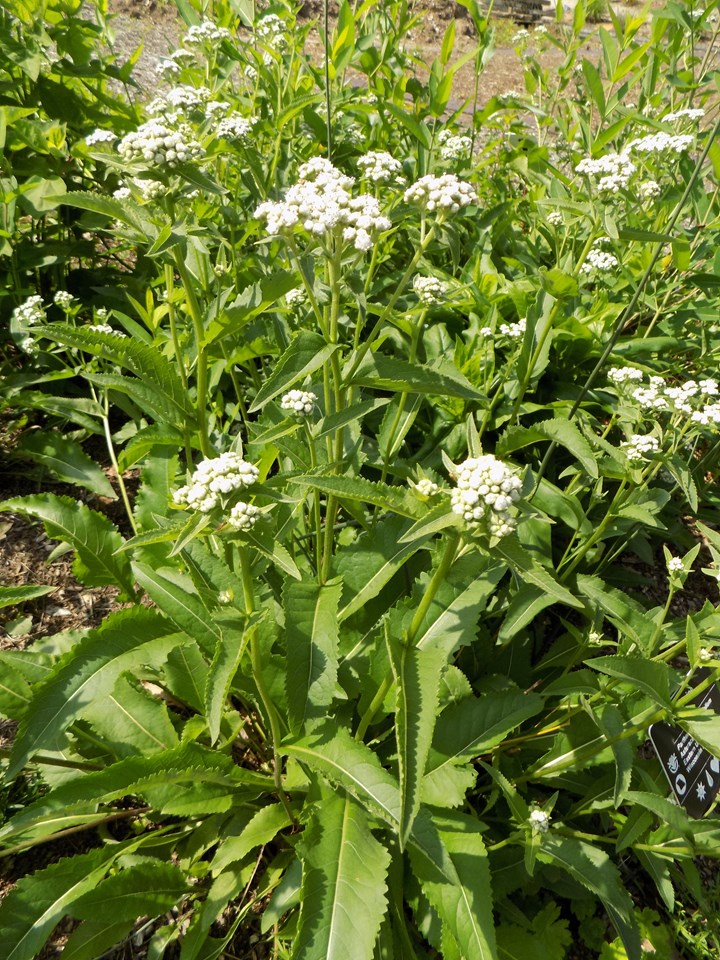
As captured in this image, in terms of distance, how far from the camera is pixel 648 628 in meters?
2.69

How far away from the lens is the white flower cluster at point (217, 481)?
1989mm

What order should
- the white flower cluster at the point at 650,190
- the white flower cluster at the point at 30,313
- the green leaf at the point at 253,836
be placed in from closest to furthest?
1. the green leaf at the point at 253,836
2. the white flower cluster at the point at 650,190
3. the white flower cluster at the point at 30,313

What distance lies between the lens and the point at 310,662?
97.7 inches

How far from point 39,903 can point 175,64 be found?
14.7 feet

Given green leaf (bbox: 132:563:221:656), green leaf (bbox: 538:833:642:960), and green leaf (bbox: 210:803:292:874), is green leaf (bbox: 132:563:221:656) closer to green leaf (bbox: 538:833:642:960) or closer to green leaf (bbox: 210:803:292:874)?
green leaf (bbox: 210:803:292:874)

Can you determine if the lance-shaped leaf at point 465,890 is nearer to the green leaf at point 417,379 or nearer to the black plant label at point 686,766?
the black plant label at point 686,766

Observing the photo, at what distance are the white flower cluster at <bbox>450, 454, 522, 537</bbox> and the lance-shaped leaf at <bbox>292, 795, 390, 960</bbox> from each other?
1.29 meters

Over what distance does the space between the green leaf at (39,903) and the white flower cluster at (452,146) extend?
4650 mm

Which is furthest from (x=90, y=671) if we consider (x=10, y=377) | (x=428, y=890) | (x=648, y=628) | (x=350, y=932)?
(x=10, y=377)

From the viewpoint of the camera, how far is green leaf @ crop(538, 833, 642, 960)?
2490mm

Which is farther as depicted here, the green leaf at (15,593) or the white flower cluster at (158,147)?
the green leaf at (15,593)

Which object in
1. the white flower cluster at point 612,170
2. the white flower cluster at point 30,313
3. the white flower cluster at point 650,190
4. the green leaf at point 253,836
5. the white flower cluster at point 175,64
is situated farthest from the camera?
the white flower cluster at point 175,64

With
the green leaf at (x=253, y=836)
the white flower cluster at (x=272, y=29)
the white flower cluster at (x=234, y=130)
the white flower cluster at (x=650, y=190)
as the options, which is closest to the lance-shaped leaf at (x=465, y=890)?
the green leaf at (x=253, y=836)

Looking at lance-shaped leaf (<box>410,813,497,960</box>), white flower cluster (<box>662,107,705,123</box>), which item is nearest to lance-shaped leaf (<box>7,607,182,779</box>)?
lance-shaped leaf (<box>410,813,497,960</box>)
